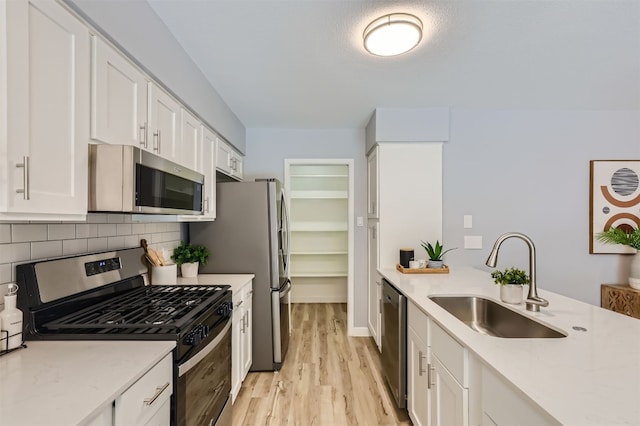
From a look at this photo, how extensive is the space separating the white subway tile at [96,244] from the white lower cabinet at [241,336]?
85cm

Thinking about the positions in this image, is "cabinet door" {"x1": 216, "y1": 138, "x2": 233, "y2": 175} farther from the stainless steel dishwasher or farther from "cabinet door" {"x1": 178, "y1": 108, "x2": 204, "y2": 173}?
the stainless steel dishwasher

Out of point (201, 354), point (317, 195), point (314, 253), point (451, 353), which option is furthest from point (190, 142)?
point (314, 253)

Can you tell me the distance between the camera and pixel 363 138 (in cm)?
369

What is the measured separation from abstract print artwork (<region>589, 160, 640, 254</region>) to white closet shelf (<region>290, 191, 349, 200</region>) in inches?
113

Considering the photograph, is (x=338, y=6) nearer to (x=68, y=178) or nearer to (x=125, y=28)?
(x=125, y=28)

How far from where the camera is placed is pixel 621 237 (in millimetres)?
2893

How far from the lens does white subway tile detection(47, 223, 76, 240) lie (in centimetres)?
139

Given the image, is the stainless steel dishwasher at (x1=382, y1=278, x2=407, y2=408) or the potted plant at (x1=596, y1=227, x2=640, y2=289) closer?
the stainless steel dishwasher at (x1=382, y1=278, x2=407, y2=408)

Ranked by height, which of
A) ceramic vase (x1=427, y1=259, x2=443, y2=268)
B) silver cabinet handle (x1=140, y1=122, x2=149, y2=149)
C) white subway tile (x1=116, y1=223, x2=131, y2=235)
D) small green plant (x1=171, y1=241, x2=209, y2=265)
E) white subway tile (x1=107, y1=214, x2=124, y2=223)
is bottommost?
ceramic vase (x1=427, y1=259, x2=443, y2=268)

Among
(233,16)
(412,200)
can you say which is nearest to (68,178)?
(233,16)

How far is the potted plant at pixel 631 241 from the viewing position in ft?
9.36

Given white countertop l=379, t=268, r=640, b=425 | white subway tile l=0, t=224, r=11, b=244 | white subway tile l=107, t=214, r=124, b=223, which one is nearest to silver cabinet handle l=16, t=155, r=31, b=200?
white subway tile l=0, t=224, r=11, b=244

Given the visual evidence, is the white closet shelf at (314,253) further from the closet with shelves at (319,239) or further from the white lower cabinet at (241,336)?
the white lower cabinet at (241,336)

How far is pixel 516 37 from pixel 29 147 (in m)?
2.42
